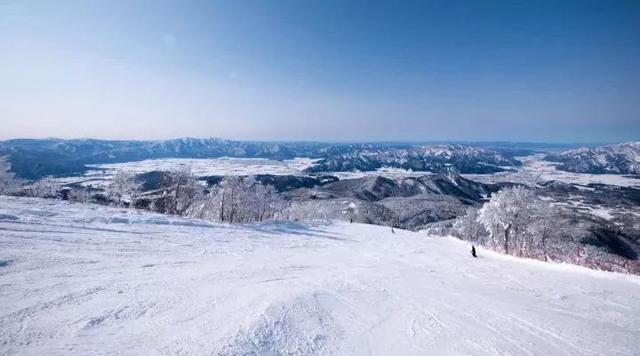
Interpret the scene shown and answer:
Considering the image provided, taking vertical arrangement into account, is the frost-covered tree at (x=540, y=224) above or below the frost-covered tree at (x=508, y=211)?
below

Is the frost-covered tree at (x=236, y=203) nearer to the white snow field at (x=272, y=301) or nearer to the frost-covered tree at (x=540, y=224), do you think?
the white snow field at (x=272, y=301)

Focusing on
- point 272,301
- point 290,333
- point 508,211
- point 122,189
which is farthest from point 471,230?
point 290,333

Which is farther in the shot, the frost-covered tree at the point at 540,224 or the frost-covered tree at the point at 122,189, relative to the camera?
the frost-covered tree at the point at 122,189

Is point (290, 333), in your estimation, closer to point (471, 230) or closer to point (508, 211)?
point (508, 211)

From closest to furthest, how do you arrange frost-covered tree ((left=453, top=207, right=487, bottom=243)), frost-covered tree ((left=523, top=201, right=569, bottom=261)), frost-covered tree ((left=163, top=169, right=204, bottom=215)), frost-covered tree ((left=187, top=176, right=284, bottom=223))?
frost-covered tree ((left=523, top=201, right=569, bottom=261)) < frost-covered tree ((left=163, top=169, right=204, bottom=215)) < frost-covered tree ((left=187, top=176, right=284, bottom=223)) < frost-covered tree ((left=453, top=207, right=487, bottom=243))

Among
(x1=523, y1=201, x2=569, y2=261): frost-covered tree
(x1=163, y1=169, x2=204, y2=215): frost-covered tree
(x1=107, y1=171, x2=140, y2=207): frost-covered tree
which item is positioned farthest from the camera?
(x1=107, y1=171, x2=140, y2=207): frost-covered tree

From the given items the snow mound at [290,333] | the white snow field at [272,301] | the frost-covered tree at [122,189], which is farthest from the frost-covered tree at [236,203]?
the snow mound at [290,333]

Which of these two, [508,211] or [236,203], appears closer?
[508,211]

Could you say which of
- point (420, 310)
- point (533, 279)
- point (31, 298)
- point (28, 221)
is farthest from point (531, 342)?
point (28, 221)

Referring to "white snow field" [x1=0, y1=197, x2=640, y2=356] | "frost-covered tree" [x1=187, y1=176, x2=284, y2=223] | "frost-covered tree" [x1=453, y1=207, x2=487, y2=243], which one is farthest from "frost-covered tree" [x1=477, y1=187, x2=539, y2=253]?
"frost-covered tree" [x1=187, y1=176, x2=284, y2=223]

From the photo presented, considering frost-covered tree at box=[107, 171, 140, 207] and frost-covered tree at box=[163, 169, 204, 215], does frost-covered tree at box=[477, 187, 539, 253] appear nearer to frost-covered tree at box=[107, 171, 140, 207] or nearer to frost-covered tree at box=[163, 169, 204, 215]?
frost-covered tree at box=[163, 169, 204, 215]
